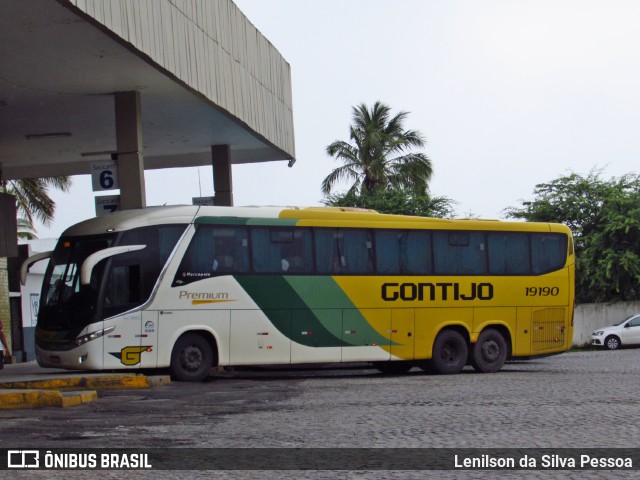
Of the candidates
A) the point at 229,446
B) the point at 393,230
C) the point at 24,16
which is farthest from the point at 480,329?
the point at 229,446

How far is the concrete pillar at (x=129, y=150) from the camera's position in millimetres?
20828

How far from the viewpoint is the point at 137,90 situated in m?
20.8

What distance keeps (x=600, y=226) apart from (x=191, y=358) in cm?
3350

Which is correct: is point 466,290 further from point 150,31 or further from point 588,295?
point 588,295

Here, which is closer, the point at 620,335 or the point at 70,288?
the point at 70,288

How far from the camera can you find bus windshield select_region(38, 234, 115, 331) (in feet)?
61.3

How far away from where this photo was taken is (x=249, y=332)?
20062 millimetres

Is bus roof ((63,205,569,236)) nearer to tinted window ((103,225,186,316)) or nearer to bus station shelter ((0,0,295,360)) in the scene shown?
tinted window ((103,225,186,316))

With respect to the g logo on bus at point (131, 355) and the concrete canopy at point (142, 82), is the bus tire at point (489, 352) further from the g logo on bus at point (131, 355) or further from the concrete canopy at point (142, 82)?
the g logo on bus at point (131, 355)

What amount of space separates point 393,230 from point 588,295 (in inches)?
1181

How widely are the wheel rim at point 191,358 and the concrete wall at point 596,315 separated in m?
30.9

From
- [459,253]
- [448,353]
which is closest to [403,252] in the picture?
[459,253]

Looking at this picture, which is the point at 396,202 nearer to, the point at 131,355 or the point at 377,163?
the point at 377,163

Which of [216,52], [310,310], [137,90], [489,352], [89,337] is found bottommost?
[489,352]
